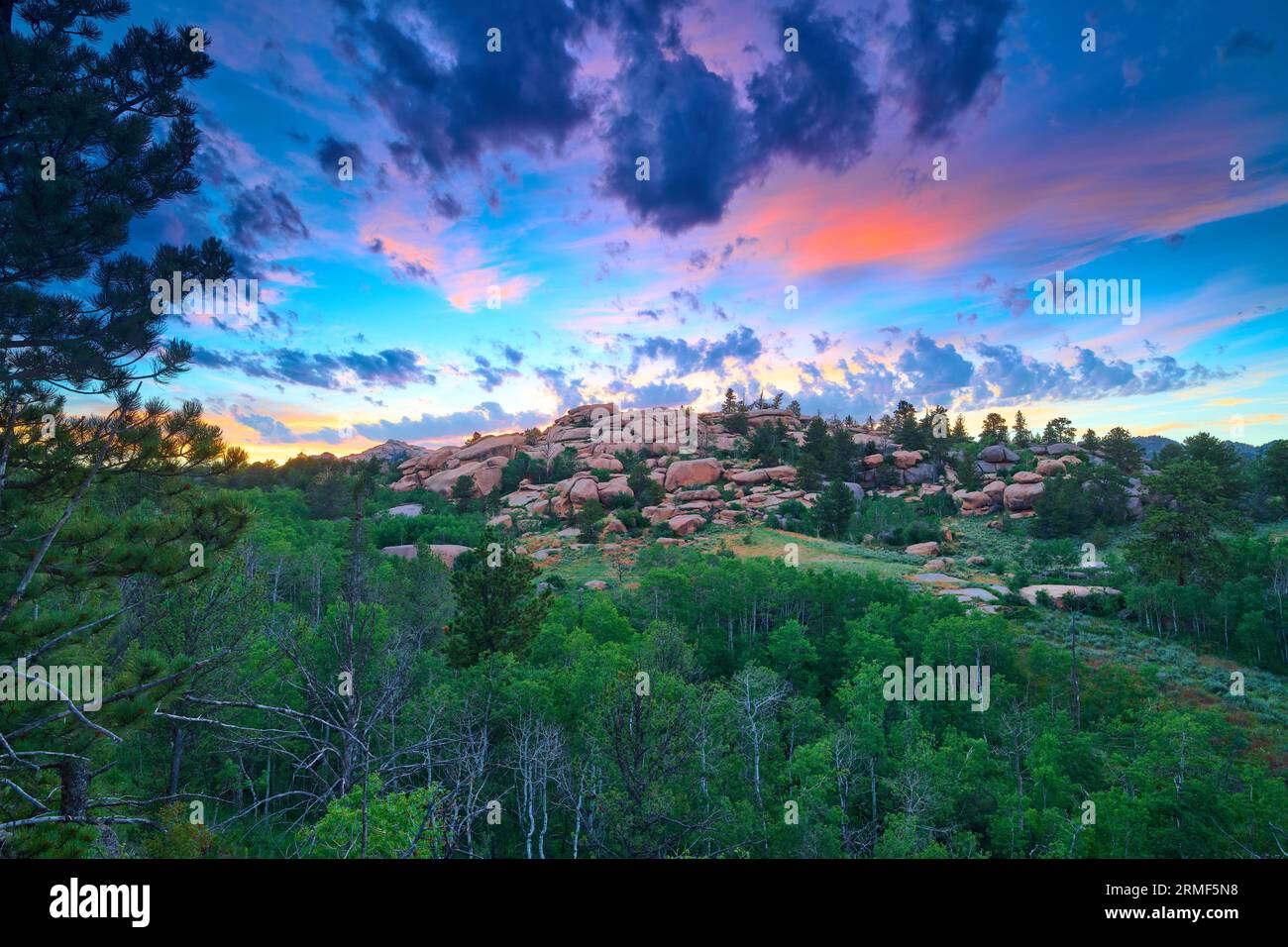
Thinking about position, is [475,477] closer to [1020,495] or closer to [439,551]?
[439,551]

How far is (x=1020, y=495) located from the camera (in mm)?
60906

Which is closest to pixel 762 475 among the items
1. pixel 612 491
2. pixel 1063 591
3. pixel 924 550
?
pixel 612 491

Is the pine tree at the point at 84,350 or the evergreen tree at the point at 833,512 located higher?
the pine tree at the point at 84,350

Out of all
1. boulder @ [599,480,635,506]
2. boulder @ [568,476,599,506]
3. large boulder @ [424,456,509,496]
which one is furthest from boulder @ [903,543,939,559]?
large boulder @ [424,456,509,496]

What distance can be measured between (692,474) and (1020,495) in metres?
38.7

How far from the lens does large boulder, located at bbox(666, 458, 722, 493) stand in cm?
7131

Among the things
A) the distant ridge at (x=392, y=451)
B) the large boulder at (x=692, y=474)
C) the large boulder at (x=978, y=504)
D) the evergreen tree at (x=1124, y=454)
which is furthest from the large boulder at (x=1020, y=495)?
the distant ridge at (x=392, y=451)

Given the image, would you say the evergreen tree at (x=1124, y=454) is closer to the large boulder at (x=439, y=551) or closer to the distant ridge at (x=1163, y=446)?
the distant ridge at (x=1163, y=446)

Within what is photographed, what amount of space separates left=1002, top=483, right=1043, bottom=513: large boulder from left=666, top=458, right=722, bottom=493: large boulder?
34.4 meters

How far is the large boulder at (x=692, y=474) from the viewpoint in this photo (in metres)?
71.3

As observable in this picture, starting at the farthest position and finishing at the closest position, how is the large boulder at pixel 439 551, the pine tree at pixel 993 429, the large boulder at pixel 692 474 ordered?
the pine tree at pixel 993 429 < the large boulder at pixel 692 474 < the large boulder at pixel 439 551

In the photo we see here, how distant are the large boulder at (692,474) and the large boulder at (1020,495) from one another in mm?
34376
